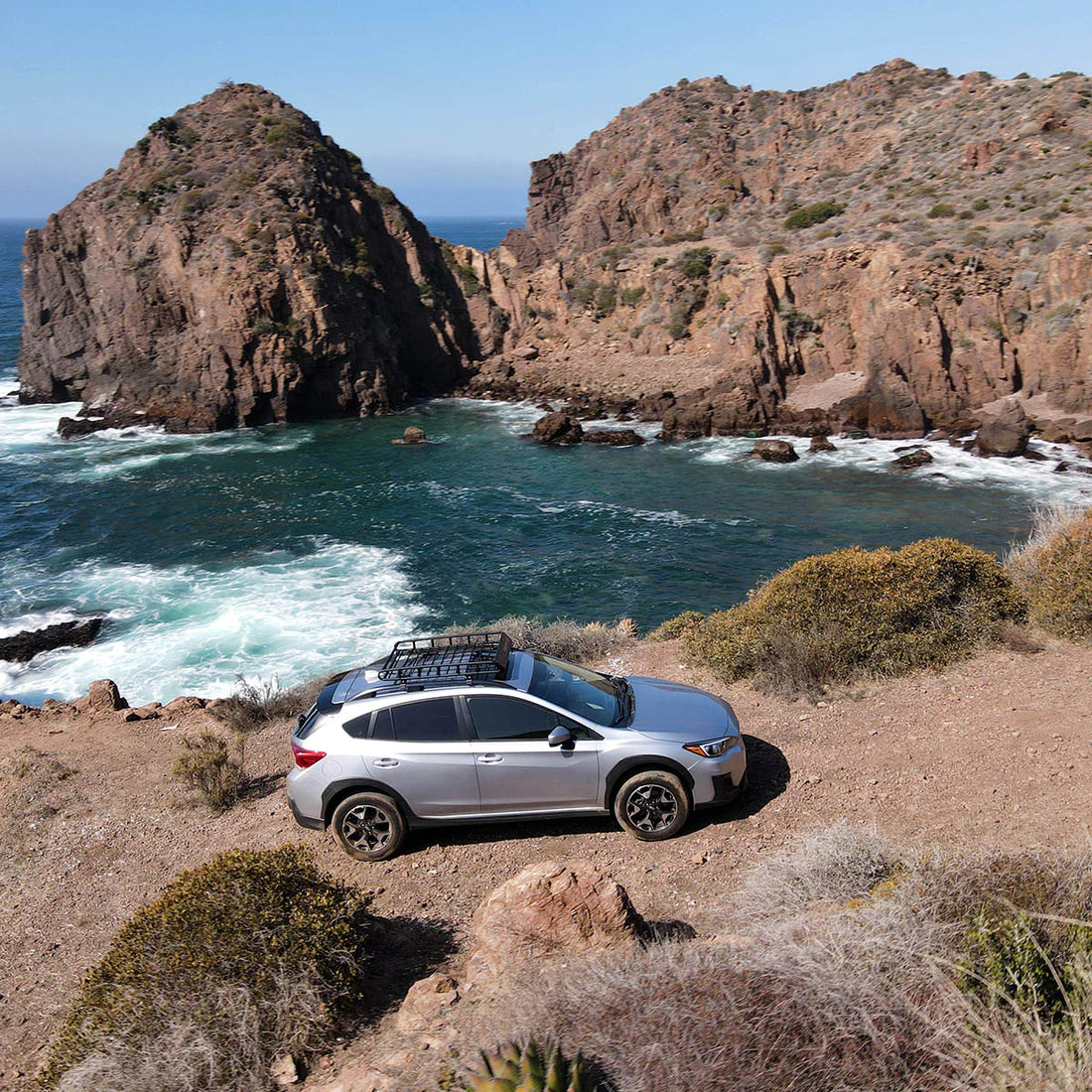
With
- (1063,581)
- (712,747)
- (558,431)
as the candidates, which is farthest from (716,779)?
(558,431)

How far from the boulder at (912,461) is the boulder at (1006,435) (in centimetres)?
242

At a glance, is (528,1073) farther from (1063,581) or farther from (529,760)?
(1063,581)

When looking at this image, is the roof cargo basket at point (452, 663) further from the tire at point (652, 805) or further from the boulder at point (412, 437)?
the boulder at point (412, 437)

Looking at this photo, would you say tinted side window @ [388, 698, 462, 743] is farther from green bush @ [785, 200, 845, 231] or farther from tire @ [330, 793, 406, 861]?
green bush @ [785, 200, 845, 231]

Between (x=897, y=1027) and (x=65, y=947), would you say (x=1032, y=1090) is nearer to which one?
(x=897, y=1027)

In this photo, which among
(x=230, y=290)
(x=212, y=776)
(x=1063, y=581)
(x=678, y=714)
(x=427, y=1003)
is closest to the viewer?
(x=427, y=1003)

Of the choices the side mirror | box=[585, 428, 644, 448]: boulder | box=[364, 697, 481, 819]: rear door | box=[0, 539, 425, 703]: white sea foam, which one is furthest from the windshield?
box=[585, 428, 644, 448]: boulder

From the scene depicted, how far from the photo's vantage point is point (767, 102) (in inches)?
2963

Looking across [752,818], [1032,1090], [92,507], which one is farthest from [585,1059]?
[92,507]

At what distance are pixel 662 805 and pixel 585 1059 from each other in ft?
11.3

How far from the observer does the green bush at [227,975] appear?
4.79 metres

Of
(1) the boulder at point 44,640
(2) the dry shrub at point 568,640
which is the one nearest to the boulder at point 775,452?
(2) the dry shrub at point 568,640

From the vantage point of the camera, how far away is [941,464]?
3488 centimetres

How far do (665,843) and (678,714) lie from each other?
113cm
